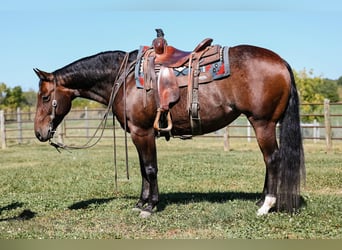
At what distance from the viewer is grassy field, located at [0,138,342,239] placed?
4.54 metres

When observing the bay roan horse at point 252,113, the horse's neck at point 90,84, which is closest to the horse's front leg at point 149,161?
the bay roan horse at point 252,113

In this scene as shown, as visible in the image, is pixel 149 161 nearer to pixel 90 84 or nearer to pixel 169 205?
pixel 169 205

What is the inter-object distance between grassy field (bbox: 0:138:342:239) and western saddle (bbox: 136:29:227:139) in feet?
3.85

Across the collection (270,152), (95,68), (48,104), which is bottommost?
(270,152)

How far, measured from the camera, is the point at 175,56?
5438 millimetres

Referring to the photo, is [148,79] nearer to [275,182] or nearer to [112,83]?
[112,83]

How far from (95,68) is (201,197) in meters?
2.48

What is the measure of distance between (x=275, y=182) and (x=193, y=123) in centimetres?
125

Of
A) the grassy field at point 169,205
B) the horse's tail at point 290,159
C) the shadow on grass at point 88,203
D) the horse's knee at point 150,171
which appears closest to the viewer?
the grassy field at point 169,205

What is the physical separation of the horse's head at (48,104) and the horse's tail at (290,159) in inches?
119

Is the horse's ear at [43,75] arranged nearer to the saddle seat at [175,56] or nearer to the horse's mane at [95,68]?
the horse's mane at [95,68]

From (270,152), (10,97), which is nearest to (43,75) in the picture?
(270,152)

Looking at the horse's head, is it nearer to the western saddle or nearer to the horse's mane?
the horse's mane

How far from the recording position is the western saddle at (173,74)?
520 centimetres
